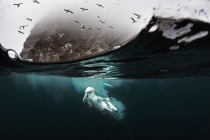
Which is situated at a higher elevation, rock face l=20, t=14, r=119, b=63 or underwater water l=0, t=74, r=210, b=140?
rock face l=20, t=14, r=119, b=63

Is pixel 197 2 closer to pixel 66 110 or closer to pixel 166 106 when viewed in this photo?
pixel 66 110

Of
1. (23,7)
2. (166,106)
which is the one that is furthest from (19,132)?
(23,7)

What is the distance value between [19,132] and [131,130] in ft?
74.8

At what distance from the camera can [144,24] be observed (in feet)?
14.0

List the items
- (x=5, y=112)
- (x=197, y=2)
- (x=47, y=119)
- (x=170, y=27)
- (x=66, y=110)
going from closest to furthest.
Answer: (x=197, y=2) < (x=170, y=27) < (x=5, y=112) < (x=66, y=110) < (x=47, y=119)

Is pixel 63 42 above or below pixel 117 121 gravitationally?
above

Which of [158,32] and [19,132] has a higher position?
[158,32]

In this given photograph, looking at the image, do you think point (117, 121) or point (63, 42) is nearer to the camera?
point (63, 42)

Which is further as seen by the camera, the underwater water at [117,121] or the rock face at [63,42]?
the underwater water at [117,121]

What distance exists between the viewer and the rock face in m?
4.53

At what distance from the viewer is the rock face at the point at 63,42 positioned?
4527 millimetres

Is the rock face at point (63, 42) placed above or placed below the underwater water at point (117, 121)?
above

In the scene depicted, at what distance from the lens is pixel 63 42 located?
4777 millimetres

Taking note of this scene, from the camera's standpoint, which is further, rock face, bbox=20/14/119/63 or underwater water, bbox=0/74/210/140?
underwater water, bbox=0/74/210/140
